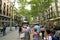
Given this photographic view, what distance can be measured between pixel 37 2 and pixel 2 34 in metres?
18.7

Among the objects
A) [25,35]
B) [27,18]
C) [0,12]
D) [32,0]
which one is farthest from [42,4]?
[27,18]

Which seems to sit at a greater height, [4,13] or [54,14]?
[4,13]

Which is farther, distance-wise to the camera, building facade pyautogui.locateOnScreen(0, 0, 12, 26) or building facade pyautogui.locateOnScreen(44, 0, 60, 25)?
building facade pyautogui.locateOnScreen(0, 0, 12, 26)

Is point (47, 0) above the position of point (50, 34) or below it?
above

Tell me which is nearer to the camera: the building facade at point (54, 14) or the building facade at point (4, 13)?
the building facade at point (54, 14)

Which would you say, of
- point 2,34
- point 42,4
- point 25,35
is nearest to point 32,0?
point 42,4

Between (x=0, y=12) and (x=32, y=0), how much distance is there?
8935 mm

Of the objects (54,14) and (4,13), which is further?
(4,13)

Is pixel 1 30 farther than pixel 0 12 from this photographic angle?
No

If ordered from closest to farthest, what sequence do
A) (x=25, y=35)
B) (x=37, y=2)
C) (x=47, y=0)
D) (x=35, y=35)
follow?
(x=35, y=35)
(x=25, y=35)
(x=47, y=0)
(x=37, y=2)

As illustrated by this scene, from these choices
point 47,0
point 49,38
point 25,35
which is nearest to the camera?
point 49,38

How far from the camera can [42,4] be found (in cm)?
4550

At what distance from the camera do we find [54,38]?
9.11m

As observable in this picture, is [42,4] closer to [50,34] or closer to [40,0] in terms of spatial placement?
[40,0]
